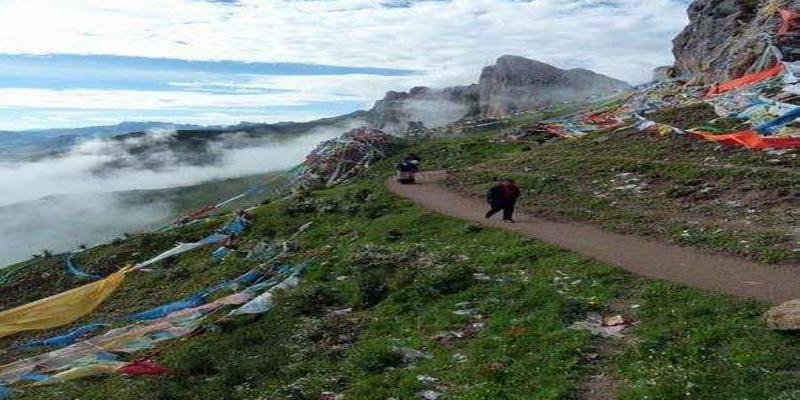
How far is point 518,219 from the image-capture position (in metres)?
26.8

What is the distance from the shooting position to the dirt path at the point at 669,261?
49.1 feet

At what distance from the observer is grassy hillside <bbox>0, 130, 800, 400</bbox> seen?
12000 millimetres

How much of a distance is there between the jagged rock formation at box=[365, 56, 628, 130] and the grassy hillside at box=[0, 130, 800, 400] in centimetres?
9845

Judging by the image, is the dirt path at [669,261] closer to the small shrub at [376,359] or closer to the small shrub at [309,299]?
the small shrub at [376,359]

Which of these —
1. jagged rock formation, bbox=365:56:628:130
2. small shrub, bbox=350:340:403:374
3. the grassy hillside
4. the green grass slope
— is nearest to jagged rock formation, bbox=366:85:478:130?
jagged rock formation, bbox=365:56:628:130

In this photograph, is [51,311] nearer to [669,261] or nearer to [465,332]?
[465,332]

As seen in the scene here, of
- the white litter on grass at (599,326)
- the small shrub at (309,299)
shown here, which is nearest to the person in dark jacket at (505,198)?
the small shrub at (309,299)

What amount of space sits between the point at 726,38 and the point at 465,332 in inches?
1957

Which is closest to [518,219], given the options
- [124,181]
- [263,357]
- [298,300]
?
[298,300]

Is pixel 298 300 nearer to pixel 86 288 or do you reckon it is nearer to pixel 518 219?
pixel 518 219

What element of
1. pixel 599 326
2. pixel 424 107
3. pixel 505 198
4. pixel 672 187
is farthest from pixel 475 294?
pixel 424 107

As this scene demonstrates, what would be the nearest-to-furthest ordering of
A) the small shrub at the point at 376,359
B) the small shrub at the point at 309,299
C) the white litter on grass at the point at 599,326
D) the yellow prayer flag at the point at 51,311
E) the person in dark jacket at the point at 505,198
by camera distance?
the white litter on grass at the point at 599,326
the small shrub at the point at 376,359
the small shrub at the point at 309,299
the yellow prayer flag at the point at 51,311
the person in dark jacket at the point at 505,198

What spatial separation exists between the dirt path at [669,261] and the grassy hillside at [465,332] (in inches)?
29.4

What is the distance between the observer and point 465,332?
53.2ft
